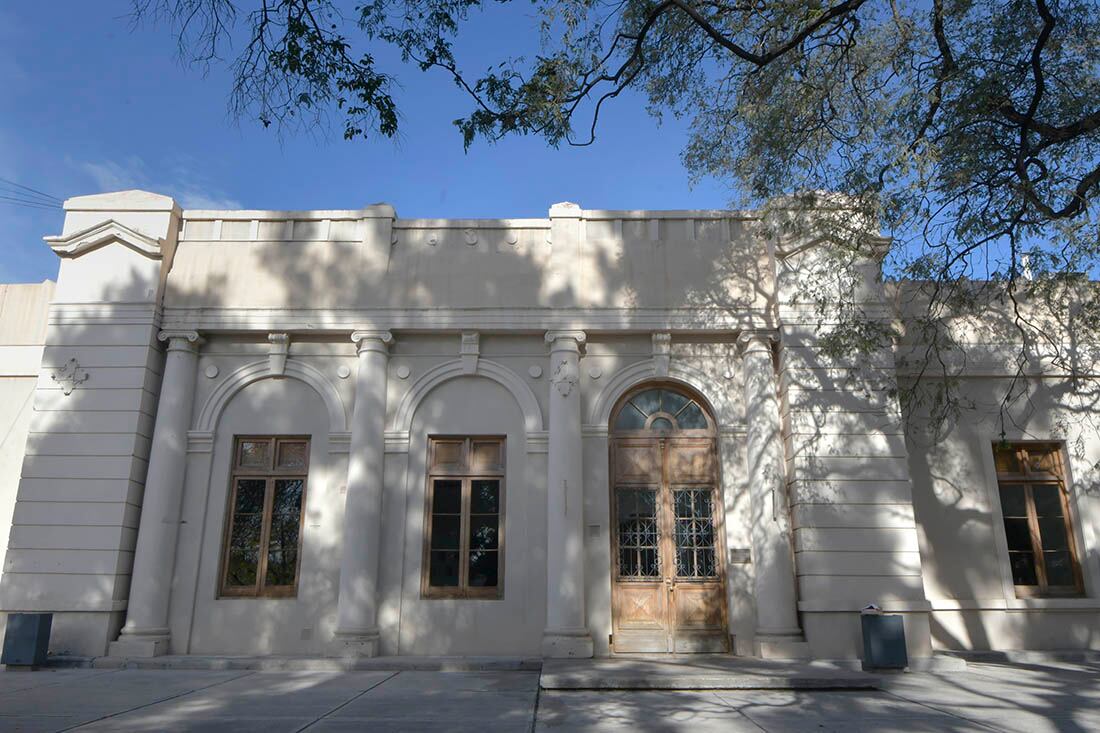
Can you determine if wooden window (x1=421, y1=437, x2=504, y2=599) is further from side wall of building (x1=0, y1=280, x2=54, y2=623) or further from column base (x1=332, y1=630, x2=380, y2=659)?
side wall of building (x1=0, y1=280, x2=54, y2=623)

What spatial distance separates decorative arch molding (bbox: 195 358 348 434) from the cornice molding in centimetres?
203

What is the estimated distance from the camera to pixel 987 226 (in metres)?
8.72

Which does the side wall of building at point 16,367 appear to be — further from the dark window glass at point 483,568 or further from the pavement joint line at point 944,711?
the pavement joint line at point 944,711

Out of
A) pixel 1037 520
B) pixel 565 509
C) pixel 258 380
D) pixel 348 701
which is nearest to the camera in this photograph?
pixel 348 701

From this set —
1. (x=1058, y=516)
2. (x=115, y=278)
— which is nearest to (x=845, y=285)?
(x=1058, y=516)

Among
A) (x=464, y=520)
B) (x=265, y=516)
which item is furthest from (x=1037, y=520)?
A: (x=265, y=516)

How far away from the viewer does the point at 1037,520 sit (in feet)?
38.6

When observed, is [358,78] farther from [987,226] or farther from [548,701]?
[987,226]

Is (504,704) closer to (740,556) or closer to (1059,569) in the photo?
(740,556)

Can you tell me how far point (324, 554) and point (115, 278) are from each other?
4.92 m

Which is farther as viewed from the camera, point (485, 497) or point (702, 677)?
point (485, 497)

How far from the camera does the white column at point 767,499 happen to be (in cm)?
1052

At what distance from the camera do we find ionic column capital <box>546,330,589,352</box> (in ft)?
37.8

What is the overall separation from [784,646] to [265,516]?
6993 mm
